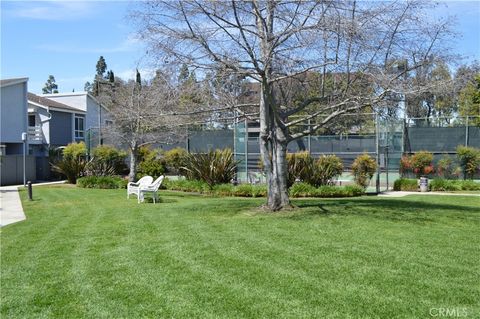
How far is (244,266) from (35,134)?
110ft

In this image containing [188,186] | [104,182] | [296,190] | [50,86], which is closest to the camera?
[296,190]

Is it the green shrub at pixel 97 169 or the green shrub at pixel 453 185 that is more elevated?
the green shrub at pixel 97 169

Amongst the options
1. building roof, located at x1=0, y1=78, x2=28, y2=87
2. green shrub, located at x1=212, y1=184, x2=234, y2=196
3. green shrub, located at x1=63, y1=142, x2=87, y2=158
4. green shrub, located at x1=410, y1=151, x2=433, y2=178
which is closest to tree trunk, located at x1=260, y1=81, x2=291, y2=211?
green shrub, located at x1=212, y1=184, x2=234, y2=196

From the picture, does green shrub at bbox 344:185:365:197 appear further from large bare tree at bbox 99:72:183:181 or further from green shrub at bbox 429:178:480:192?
large bare tree at bbox 99:72:183:181

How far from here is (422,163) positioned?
76.1 feet

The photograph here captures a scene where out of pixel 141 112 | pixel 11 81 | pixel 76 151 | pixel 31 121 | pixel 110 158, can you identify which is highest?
pixel 11 81

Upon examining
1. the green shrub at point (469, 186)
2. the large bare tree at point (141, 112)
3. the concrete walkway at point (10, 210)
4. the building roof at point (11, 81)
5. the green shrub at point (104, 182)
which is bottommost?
the concrete walkway at point (10, 210)

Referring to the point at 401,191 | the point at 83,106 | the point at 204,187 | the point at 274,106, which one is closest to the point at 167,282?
the point at 274,106

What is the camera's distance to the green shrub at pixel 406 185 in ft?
68.3

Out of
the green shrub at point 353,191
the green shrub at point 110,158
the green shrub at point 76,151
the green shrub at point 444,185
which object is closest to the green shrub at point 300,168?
the green shrub at point 353,191

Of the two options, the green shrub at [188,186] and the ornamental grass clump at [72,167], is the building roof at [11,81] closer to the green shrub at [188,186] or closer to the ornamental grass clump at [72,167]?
the ornamental grass clump at [72,167]

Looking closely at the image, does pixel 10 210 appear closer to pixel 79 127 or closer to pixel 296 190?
pixel 296 190

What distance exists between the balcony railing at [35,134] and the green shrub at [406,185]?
1019 inches

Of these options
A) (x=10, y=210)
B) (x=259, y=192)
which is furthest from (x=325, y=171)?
(x=10, y=210)
